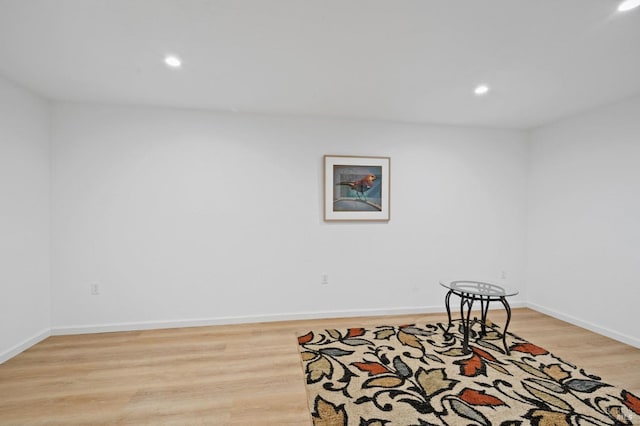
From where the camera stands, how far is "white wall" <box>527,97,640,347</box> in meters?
2.98

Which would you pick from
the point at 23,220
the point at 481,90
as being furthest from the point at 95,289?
the point at 481,90

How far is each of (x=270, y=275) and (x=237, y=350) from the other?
948 mm

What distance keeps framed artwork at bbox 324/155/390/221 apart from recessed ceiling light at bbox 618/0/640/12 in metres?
2.29

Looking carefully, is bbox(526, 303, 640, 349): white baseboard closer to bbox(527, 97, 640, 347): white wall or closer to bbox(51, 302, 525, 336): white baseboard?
bbox(527, 97, 640, 347): white wall

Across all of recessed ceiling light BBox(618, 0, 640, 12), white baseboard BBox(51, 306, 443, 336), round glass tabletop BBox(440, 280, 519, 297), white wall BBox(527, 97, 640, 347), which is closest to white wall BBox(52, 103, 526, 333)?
white baseboard BBox(51, 306, 443, 336)

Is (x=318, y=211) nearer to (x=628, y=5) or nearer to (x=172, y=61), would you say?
(x=172, y=61)

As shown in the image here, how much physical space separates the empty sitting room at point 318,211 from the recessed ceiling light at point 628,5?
1.7 inches

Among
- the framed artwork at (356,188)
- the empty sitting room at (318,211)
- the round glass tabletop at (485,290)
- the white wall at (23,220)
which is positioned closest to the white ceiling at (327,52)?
the empty sitting room at (318,211)

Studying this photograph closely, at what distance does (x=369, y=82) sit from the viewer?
2611 mm

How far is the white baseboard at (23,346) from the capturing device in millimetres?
2555

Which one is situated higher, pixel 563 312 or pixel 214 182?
pixel 214 182

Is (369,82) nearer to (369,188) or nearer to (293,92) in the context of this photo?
(293,92)

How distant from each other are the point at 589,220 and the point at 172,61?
458cm

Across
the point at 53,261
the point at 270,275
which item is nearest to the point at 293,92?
the point at 270,275
